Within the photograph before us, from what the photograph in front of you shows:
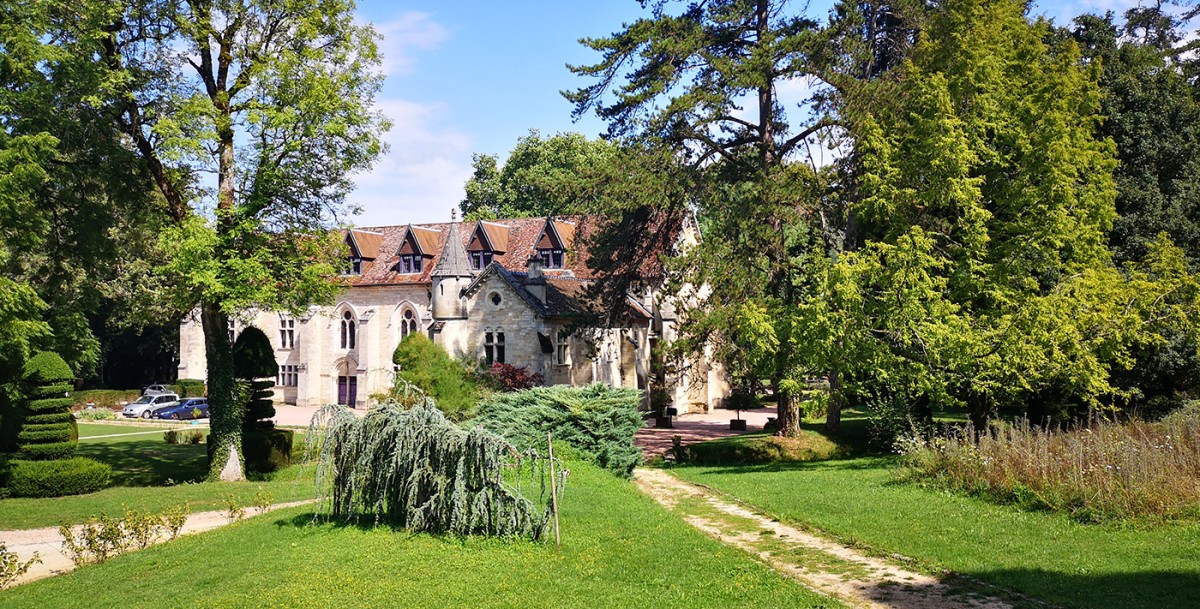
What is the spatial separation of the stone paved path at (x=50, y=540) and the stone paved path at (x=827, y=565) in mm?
9476

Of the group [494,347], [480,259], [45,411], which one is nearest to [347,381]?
[480,259]

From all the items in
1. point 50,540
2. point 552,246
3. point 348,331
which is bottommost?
point 50,540

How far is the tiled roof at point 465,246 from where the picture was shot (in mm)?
50281

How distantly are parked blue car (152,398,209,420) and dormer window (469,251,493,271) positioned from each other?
56.0ft

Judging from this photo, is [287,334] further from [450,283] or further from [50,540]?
[50,540]

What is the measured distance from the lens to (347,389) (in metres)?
54.1

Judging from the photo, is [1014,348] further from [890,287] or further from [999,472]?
[999,472]

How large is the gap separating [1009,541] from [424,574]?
8.70 m

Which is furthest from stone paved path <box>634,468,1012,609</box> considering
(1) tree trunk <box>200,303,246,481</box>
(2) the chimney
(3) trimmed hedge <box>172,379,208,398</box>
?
(3) trimmed hedge <box>172,379,208,398</box>

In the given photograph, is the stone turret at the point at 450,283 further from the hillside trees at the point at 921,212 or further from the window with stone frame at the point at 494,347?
the hillside trees at the point at 921,212

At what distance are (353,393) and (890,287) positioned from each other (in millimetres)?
38921

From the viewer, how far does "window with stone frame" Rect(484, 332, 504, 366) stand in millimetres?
45031

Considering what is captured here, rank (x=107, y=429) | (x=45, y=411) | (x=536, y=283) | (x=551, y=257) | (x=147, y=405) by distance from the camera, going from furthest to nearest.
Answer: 1. (x=147, y=405)
2. (x=551, y=257)
3. (x=536, y=283)
4. (x=107, y=429)
5. (x=45, y=411)

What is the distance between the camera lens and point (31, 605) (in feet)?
40.0
